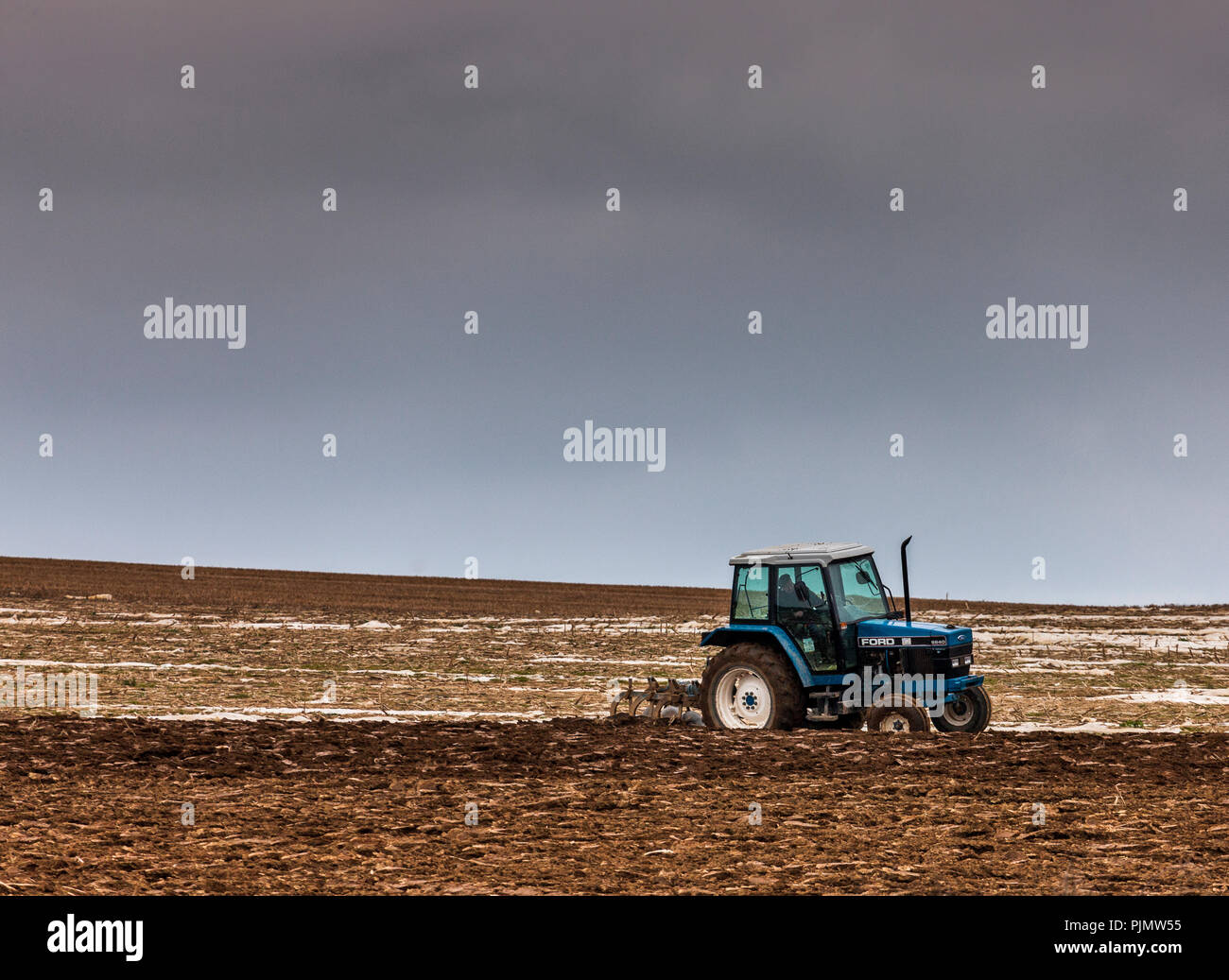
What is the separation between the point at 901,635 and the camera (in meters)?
15.0

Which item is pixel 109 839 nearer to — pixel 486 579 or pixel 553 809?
pixel 553 809

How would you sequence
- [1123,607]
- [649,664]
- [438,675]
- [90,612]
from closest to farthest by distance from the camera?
[438,675] < [649,664] < [90,612] < [1123,607]

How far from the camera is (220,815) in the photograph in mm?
10211

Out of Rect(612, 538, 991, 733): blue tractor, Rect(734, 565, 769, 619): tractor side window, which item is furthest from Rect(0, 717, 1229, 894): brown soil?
Rect(734, 565, 769, 619): tractor side window

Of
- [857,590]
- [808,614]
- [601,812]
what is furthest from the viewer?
[857,590]

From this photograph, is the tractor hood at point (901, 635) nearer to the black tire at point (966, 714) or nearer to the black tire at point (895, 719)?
the black tire at point (895, 719)

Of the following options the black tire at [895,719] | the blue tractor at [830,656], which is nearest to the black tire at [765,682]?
the blue tractor at [830,656]

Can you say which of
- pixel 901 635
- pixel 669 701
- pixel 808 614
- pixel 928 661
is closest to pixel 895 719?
pixel 928 661

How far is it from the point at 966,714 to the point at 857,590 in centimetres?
233

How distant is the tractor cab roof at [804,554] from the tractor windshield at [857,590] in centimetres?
12

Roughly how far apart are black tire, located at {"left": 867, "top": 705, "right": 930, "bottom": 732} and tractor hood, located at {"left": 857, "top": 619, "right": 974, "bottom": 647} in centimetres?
83

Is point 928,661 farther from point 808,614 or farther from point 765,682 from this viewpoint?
point 765,682
